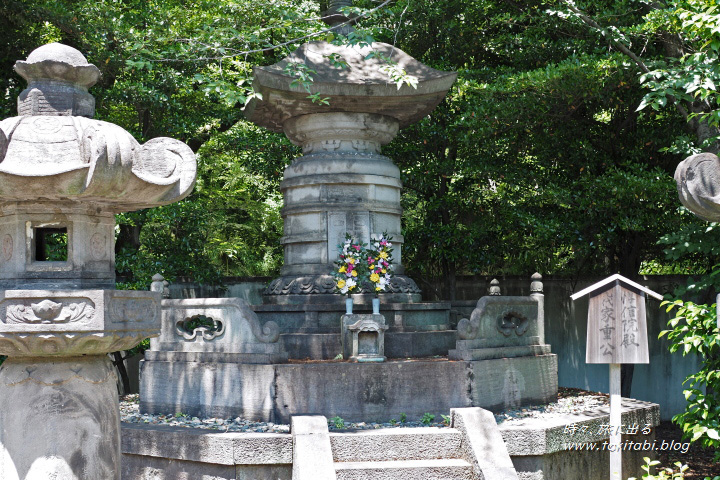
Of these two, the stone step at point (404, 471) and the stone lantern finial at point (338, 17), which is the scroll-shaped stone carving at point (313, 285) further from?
the stone lantern finial at point (338, 17)

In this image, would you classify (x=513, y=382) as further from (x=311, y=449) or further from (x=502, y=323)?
(x=311, y=449)

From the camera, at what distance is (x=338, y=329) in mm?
9000

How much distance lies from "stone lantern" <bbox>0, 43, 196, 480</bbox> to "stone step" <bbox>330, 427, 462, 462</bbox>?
228cm

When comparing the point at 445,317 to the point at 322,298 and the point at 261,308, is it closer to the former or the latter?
the point at 322,298

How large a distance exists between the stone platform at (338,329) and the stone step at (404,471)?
7.35ft

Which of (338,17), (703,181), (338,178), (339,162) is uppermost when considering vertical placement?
(338,17)

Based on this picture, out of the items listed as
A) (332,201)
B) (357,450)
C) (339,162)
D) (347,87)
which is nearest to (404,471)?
(357,450)

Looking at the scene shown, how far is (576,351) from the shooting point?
12.4 metres

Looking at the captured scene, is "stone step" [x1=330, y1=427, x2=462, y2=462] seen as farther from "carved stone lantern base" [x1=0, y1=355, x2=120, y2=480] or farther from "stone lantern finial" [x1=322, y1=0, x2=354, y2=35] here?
"stone lantern finial" [x1=322, y1=0, x2=354, y2=35]

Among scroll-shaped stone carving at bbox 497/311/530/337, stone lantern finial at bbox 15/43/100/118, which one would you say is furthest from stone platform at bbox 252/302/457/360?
stone lantern finial at bbox 15/43/100/118

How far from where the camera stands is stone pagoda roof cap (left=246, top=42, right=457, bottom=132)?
9.05 m

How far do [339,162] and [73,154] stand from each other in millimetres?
5442

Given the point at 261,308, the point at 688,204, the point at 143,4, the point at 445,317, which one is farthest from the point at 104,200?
the point at 143,4

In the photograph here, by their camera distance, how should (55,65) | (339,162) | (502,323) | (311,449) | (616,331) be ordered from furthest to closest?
1. (339,162)
2. (502,323)
3. (311,449)
4. (616,331)
5. (55,65)
